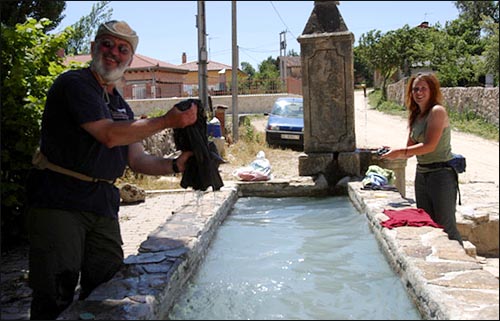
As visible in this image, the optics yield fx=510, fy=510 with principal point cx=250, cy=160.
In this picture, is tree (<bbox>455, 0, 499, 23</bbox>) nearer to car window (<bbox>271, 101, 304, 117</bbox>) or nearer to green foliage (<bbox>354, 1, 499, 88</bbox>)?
green foliage (<bbox>354, 1, 499, 88</bbox>)

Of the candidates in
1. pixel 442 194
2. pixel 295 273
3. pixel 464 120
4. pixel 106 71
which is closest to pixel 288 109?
pixel 464 120

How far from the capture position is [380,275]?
367 centimetres

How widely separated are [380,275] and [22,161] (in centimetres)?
359

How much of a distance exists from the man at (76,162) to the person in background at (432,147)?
83.1 inches

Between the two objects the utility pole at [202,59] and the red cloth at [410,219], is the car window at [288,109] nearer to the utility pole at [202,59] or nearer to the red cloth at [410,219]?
the utility pole at [202,59]

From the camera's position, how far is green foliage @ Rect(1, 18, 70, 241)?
16.0 ft

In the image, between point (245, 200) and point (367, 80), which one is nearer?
point (245, 200)

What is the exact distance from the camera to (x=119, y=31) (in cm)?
304

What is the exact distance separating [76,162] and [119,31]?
32.2 inches

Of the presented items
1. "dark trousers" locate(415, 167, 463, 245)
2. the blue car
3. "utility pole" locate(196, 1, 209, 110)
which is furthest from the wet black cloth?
the blue car

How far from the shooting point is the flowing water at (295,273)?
Result: 2808 millimetres

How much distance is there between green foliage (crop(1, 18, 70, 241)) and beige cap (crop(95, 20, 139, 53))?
7.20ft

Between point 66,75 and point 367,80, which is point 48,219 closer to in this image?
point 66,75

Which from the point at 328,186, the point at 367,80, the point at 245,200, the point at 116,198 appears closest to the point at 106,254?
the point at 116,198
